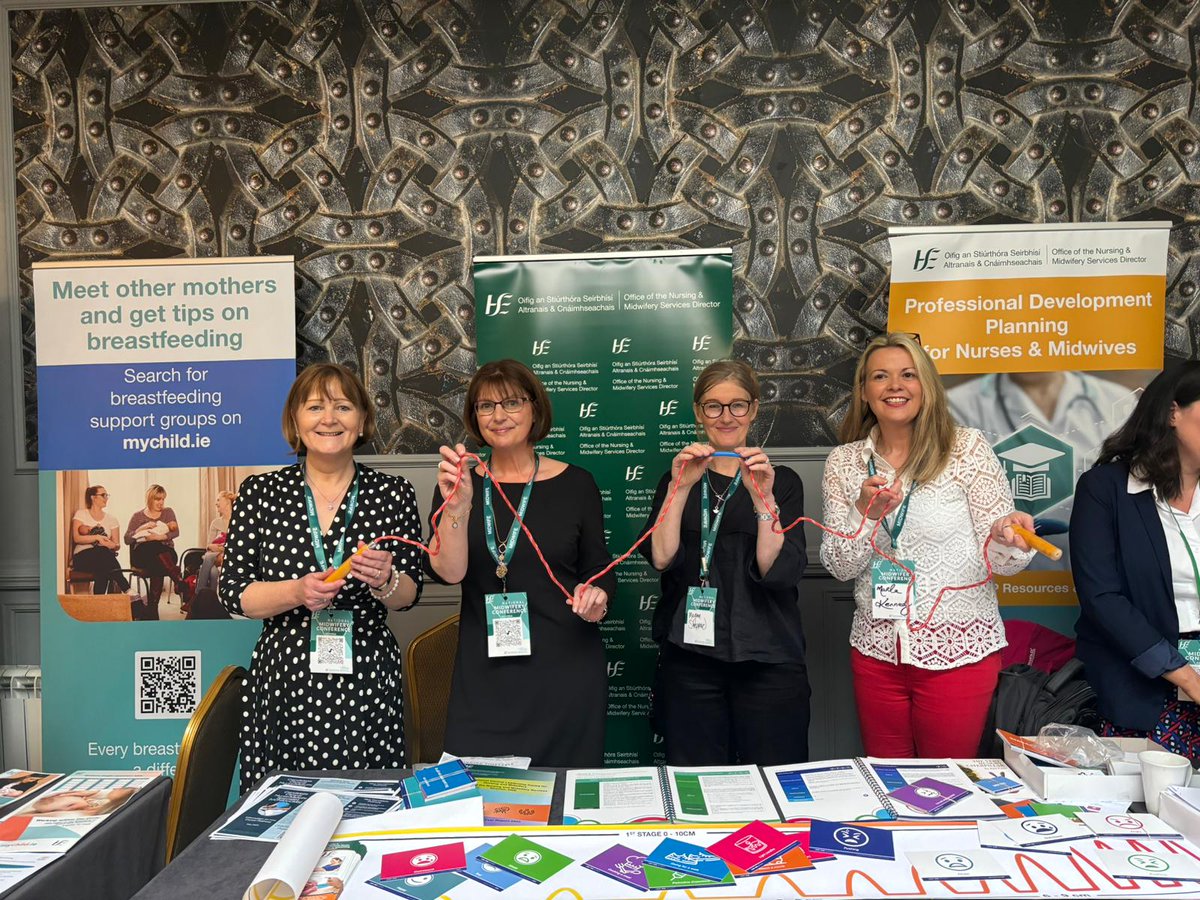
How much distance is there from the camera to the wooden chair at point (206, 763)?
2.10 metres

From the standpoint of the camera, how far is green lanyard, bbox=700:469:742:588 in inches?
94.1

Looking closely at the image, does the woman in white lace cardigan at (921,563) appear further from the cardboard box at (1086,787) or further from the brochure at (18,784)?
the brochure at (18,784)

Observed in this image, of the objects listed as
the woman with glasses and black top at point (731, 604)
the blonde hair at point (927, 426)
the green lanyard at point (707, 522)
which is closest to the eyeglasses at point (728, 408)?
the woman with glasses and black top at point (731, 604)

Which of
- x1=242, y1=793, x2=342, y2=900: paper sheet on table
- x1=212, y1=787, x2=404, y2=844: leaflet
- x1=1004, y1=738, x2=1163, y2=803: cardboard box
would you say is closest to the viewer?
x1=242, y1=793, x2=342, y2=900: paper sheet on table

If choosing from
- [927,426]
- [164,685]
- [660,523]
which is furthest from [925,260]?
[164,685]

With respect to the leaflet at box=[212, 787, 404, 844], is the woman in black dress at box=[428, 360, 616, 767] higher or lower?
higher

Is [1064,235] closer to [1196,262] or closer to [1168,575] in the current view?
[1196,262]

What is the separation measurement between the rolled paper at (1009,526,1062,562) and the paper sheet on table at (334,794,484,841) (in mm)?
1320

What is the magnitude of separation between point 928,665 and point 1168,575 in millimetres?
691

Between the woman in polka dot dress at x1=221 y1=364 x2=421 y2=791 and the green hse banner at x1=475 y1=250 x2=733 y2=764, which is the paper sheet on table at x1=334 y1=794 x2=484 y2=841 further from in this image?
the green hse banner at x1=475 y1=250 x2=733 y2=764

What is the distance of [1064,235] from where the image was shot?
323cm

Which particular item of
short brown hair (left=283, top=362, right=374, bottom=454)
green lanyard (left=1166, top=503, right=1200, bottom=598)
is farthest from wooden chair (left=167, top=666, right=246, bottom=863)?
green lanyard (left=1166, top=503, right=1200, bottom=598)

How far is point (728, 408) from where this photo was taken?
2404mm

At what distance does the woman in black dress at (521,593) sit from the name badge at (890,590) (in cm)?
73
